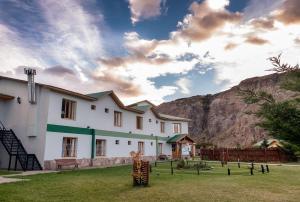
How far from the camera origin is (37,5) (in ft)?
59.6

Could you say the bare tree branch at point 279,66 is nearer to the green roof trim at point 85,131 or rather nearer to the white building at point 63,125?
the white building at point 63,125

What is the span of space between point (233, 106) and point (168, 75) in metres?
49.7

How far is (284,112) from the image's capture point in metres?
5.36

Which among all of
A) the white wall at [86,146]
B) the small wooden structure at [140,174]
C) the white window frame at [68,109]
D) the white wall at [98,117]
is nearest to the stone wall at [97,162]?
the white wall at [86,146]

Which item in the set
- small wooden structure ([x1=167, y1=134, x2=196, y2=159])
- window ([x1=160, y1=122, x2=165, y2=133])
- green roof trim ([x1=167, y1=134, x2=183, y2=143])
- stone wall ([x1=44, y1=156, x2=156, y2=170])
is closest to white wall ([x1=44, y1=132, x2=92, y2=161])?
stone wall ([x1=44, y1=156, x2=156, y2=170])

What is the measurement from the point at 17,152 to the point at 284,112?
21.6m

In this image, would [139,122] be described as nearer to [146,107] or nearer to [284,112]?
[146,107]

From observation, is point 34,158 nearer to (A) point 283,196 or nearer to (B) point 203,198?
(B) point 203,198

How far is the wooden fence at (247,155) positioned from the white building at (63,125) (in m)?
15.1

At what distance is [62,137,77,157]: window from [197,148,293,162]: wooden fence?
22210 millimetres

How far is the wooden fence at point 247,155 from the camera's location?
124 feet

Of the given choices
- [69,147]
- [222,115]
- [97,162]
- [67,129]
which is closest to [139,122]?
[97,162]

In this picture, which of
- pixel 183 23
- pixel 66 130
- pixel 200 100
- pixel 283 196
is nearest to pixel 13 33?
pixel 66 130

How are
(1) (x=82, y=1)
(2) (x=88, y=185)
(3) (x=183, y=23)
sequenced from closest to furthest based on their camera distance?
(2) (x=88, y=185) → (1) (x=82, y=1) → (3) (x=183, y=23)
